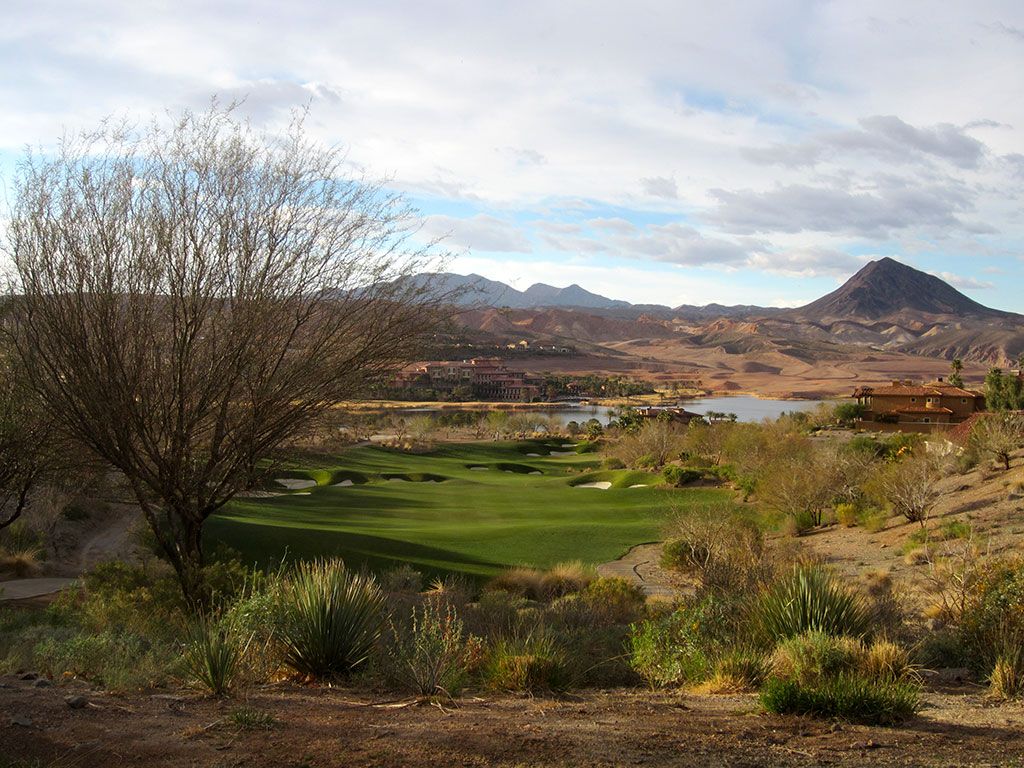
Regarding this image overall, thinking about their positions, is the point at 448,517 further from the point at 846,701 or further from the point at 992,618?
the point at 846,701

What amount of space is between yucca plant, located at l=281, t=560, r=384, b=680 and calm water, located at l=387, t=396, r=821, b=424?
290 feet

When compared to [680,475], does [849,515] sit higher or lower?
higher

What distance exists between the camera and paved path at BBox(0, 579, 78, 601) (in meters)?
20.7

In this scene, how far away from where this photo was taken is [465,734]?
21.7 feet

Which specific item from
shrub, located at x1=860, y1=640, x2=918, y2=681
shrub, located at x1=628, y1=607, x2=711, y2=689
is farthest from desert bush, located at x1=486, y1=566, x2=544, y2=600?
shrub, located at x1=860, y1=640, x2=918, y2=681

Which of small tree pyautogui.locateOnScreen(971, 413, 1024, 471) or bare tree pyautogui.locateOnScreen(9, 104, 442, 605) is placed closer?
bare tree pyautogui.locateOnScreen(9, 104, 442, 605)

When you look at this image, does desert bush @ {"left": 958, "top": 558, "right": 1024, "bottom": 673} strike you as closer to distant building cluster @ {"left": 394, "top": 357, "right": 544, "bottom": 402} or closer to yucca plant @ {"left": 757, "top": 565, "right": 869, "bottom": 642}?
yucca plant @ {"left": 757, "top": 565, "right": 869, "bottom": 642}

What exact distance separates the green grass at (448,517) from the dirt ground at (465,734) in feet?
26.1

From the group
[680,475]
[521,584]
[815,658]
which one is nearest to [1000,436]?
[680,475]

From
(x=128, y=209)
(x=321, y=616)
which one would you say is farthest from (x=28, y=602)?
(x=321, y=616)

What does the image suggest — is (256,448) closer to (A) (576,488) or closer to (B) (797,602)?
(B) (797,602)

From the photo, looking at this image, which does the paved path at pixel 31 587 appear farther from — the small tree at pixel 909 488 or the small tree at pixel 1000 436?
the small tree at pixel 1000 436

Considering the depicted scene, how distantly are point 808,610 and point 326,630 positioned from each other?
505 centimetres

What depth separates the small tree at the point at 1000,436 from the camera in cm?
3931
